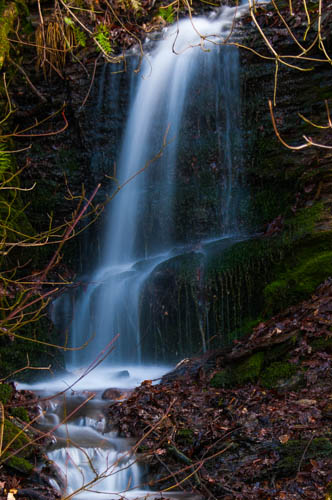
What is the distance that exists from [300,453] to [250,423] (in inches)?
26.8

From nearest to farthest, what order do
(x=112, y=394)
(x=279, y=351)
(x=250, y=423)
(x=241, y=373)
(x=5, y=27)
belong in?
(x=250, y=423) < (x=279, y=351) < (x=241, y=373) < (x=112, y=394) < (x=5, y=27)

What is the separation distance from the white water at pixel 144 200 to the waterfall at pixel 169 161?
0.06 ft

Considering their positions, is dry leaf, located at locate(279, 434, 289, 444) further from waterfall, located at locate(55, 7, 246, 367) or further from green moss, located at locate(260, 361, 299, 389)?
waterfall, located at locate(55, 7, 246, 367)

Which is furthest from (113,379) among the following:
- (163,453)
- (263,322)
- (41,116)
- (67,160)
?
(41,116)

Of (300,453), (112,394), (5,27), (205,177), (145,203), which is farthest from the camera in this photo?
(145,203)

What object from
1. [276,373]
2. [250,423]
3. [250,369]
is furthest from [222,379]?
[250,423]

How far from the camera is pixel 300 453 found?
3432 millimetres

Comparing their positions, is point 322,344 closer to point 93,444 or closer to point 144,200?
point 93,444

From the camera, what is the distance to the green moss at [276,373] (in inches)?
182

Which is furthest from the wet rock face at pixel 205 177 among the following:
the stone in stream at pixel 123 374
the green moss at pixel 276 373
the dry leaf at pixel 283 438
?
the dry leaf at pixel 283 438

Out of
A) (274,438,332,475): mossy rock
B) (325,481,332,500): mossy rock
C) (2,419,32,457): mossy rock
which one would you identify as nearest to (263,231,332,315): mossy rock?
(274,438,332,475): mossy rock

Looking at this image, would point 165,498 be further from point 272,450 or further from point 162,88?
point 162,88

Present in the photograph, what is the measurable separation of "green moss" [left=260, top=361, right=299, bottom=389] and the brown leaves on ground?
83 mm

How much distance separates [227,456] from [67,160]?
24.7ft
